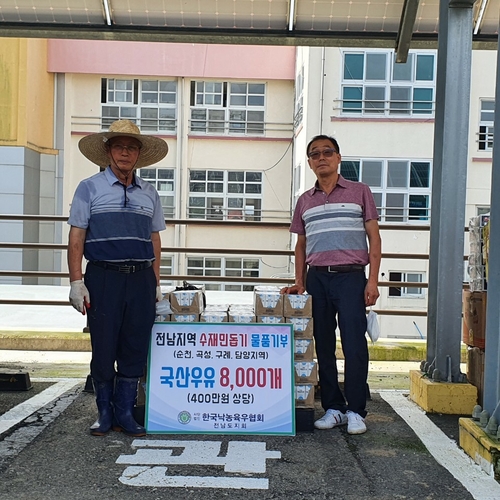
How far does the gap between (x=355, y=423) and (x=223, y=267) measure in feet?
87.6

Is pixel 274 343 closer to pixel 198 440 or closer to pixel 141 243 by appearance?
pixel 198 440

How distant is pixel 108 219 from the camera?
4.58 metres

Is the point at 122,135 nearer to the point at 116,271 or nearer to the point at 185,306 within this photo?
the point at 116,271

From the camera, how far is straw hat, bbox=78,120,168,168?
15.3 ft

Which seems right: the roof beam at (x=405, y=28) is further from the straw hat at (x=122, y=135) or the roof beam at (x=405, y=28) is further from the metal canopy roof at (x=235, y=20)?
the straw hat at (x=122, y=135)

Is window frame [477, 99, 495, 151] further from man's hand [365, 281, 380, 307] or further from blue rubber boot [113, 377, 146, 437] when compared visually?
blue rubber boot [113, 377, 146, 437]

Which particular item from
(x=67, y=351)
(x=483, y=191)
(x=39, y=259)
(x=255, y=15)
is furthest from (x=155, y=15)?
(x=39, y=259)

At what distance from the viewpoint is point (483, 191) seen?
2506cm

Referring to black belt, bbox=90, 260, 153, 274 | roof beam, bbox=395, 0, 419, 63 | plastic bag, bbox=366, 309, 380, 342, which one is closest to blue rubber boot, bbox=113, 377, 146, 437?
black belt, bbox=90, 260, 153, 274

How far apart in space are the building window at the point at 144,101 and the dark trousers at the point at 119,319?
26633mm

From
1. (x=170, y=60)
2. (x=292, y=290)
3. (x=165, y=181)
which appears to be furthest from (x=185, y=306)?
(x=170, y=60)

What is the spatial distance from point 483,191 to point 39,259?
700 inches

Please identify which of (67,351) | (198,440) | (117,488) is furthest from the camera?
(67,351)

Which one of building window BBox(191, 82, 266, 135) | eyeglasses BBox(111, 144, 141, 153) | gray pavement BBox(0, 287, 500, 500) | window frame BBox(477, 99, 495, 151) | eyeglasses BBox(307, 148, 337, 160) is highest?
building window BBox(191, 82, 266, 135)
